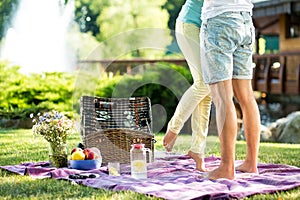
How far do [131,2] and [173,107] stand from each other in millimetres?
15863

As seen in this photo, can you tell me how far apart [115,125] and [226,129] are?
4.46 feet

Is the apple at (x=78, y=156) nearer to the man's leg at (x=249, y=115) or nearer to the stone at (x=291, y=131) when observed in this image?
the man's leg at (x=249, y=115)

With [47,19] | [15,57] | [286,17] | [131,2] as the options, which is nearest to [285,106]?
[286,17]

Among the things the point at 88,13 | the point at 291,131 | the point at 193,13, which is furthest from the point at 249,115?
the point at 88,13

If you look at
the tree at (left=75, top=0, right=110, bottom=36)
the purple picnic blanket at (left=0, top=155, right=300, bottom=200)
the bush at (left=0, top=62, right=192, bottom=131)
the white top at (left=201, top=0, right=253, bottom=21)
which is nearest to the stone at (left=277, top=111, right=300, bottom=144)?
the bush at (left=0, top=62, right=192, bottom=131)

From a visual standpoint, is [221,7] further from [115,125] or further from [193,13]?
[115,125]

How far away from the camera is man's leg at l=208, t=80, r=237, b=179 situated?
130 inches

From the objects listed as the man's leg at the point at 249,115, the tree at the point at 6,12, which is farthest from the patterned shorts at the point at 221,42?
the tree at the point at 6,12

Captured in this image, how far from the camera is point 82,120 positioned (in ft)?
14.1

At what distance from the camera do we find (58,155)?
3881 millimetres

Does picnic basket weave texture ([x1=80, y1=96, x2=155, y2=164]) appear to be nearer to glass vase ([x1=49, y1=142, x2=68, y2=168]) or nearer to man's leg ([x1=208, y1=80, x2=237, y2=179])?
glass vase ([x1=49, y1=142, x2=68, y2=168])

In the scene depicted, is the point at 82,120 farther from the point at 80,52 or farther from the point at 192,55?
the point at 80,52

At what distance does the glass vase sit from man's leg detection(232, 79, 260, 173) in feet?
3.63

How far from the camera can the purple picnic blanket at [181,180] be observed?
295cm
